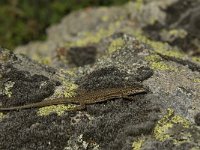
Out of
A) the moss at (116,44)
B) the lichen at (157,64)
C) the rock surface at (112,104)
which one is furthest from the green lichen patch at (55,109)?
the moss at (116,44)

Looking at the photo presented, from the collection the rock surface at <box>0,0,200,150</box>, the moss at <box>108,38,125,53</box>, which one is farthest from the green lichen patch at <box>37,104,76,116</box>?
the moss at <box>108,38,125,53</box>

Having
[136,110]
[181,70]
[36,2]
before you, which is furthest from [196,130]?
[36,2]

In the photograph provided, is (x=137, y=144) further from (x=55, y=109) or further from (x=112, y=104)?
(x=55, y=109)

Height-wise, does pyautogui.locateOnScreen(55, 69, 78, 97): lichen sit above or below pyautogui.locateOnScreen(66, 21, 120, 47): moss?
below

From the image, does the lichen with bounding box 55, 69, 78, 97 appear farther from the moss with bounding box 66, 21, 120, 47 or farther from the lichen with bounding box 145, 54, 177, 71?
the moss with bounding box 66, 21, 120, 47

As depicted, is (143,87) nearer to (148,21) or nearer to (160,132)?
(160,132)

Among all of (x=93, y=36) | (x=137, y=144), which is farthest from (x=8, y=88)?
(x=93, y=36)

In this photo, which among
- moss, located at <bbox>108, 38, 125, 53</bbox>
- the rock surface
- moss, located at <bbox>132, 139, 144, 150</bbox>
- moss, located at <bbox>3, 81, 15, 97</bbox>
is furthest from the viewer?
moss, located at <bbox>108, 38, 125, 53</bbox>
